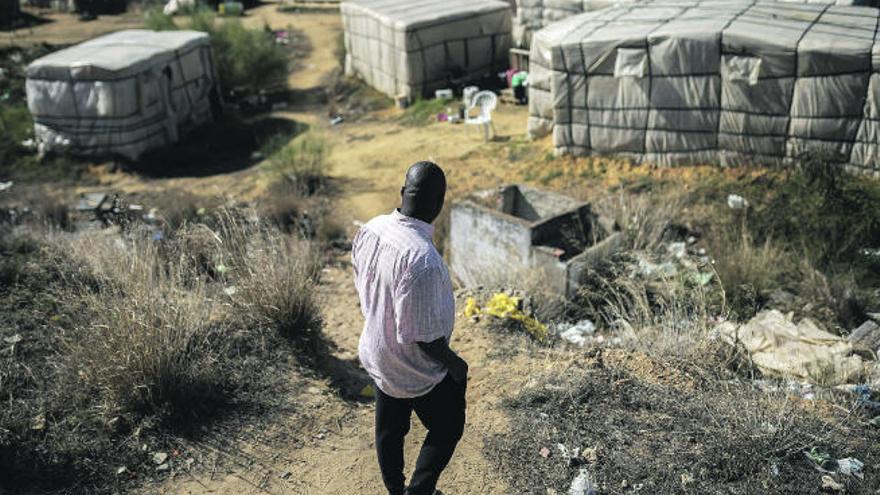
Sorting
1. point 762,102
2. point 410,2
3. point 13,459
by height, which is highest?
point 410,2

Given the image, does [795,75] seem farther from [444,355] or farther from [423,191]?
[444,355]

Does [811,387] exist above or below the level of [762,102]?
below

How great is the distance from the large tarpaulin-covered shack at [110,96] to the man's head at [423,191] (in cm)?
1068

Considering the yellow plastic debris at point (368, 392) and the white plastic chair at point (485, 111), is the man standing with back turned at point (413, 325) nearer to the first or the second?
the yellow plastic debris at point (368, 392)


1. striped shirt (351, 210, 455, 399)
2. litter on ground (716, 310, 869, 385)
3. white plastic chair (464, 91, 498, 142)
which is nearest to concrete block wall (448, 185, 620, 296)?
litter on ground (716, 310, 869, 385)

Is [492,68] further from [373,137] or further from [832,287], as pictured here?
[832,287]

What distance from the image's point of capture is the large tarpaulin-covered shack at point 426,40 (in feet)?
46.3

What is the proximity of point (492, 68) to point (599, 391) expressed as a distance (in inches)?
478

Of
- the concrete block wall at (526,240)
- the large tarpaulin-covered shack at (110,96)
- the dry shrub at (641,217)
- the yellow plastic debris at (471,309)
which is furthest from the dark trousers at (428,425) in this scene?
the large tarpaulin-covered shack at (110,96)

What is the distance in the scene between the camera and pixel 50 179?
12148 millimetres

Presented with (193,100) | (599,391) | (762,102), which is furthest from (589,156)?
(193,100)

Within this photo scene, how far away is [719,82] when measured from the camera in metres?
9.04

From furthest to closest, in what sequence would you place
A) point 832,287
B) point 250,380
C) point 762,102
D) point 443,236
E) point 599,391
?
point 762,102 → point 443,236 → point 832,287 → point 250,380 → point 599,391

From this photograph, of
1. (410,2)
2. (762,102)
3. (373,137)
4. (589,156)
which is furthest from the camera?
(410,2)
